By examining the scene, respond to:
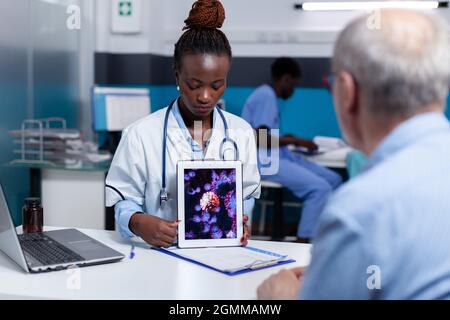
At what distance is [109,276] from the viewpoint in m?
1.31

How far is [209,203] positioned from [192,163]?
0.37 ft

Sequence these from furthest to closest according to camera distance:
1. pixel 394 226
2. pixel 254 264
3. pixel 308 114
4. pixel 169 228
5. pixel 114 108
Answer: pixel 308 114 < pixel 114 108 < pixel 169 228 < pixel 254 264 < pixel 394 226

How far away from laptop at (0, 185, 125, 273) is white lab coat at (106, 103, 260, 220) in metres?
0.18

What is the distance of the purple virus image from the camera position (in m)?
1.55

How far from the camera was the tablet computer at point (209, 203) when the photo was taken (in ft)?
5.05

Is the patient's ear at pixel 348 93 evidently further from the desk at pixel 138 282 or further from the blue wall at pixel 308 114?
the blue wall at pixel 308 114

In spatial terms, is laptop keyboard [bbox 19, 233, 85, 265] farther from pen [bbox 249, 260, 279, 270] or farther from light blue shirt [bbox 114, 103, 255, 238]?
pen [bbox 249, 260, 279, 270]

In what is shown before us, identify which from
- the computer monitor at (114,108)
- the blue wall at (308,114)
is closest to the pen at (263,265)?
the computer monitor at (114,108)

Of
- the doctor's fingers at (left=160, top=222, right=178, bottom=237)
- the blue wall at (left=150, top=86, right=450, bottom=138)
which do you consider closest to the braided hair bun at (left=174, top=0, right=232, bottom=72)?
the doctor's fingers at (left=160, top=222, right=178, bottom=237)

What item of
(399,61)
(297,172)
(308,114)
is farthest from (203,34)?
(308,114)

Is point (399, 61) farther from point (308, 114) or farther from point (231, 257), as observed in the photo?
point (308, 114)

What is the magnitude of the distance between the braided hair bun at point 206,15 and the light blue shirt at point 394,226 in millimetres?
926

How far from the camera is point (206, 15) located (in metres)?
1.67

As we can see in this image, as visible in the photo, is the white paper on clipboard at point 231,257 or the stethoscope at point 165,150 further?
the stethoscope at point 165,150
